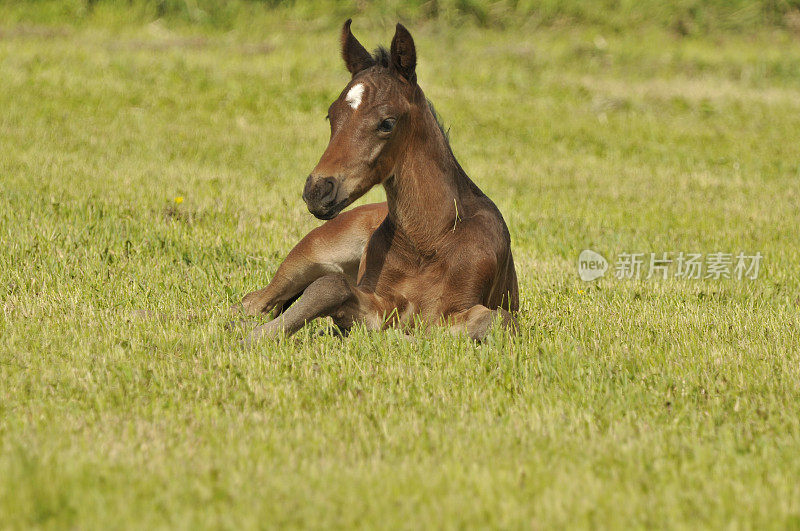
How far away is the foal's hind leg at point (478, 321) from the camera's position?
228 inches

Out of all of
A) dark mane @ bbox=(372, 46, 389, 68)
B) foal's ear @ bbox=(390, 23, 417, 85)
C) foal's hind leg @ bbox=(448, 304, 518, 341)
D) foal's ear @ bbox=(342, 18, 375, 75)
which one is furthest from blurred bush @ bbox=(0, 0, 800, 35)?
foal's hind leg @ bbox=(448, 304, 518, 341)

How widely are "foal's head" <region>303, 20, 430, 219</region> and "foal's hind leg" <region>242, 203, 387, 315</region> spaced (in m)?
1.30

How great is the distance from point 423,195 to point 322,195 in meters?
0.94

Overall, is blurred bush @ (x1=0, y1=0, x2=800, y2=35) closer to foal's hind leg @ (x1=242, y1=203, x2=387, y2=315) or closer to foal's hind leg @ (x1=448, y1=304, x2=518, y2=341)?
foal's hind leg @ (x1=242, y1=203, x2=387, y2=315)

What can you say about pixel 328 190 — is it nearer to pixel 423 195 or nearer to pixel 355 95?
pixel 355 95

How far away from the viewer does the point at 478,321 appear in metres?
5.84

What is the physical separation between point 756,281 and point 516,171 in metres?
5.80

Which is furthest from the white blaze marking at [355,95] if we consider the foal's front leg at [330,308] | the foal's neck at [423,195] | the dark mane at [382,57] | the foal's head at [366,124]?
the foal's front leg at [330,308]

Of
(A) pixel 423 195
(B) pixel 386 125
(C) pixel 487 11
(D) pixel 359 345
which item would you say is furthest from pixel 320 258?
(C) pixel 487 11

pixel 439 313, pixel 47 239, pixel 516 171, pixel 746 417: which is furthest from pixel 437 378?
pixel 516 171

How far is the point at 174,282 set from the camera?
759cm

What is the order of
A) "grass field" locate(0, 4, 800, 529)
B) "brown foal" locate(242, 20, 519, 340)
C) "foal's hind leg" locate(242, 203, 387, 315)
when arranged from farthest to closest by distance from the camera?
"foal's hind leg" locate(242, 203, 387, 315) → "brown foal" locate(242, 20, 519, 340) → "grass field" locate(0, 4, 800, 529)

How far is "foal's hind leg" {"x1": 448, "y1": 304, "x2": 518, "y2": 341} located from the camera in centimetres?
580

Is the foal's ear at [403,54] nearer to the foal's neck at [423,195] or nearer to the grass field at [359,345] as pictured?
the foal's neck at [423,195]
